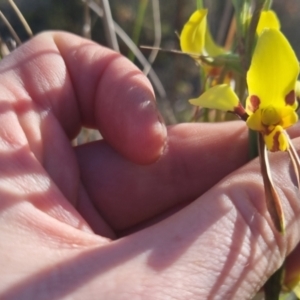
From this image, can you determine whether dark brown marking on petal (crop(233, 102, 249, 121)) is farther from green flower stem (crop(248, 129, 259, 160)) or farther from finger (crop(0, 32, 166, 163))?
finger (crop(0, 32, 166, 163))

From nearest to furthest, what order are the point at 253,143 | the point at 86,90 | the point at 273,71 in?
1. the point at 273,71
2. the point at 253,143
3. the point at 86,90

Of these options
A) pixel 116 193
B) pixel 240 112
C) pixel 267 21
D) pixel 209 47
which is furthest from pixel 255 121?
pixel 116 193

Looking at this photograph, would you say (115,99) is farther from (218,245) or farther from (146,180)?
(218,245)

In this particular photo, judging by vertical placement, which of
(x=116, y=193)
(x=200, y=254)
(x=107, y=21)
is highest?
(x=107, y=21)

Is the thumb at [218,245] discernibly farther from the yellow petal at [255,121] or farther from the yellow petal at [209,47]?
the yellow petal at [209,47]

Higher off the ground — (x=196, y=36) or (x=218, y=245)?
(x=196, y=36)

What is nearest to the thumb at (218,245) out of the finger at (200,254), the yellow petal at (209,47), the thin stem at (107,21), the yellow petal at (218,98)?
the finger at (200,254)

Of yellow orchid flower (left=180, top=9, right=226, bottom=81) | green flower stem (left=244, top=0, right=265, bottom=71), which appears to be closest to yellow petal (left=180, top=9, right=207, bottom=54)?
yellow orchid flower (left=180, top=9, right=226, bottom=81)
